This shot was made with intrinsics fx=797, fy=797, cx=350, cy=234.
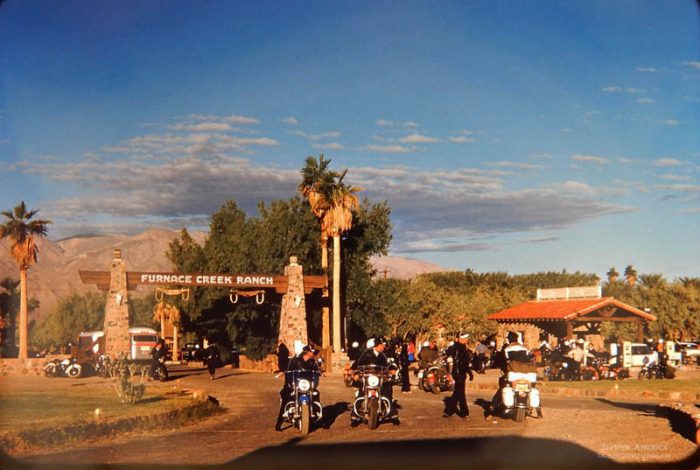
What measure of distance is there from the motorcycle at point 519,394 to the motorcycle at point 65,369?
27.5 metres

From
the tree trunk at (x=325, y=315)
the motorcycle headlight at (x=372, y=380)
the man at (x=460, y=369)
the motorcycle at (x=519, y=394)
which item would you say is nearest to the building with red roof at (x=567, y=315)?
the tree trunk at (x=325, y=315)

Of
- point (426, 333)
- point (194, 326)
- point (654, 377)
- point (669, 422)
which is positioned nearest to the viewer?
point (669, 422)

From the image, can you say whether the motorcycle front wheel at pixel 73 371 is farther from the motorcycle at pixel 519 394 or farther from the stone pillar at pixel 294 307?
the motorcycle at pixel 519 394

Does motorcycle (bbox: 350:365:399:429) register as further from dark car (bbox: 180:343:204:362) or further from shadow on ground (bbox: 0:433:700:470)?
dark car (bbox: 180:343:204:362)

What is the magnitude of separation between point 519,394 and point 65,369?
28700 millimetres

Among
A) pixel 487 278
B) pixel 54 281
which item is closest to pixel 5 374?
pixel 487 278

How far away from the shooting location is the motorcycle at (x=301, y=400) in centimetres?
1526

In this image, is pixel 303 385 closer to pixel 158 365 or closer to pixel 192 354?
pixel 158 365

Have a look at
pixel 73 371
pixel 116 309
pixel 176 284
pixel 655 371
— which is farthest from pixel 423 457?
pixel 73 371

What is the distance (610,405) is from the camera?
21.7 metres

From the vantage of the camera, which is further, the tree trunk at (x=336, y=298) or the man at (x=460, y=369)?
the tree trunk at (x=336, y=298)

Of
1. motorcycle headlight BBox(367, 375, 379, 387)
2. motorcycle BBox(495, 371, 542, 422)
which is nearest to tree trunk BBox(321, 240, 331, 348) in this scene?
motorcycle BBox(495, 371, 542, 422)

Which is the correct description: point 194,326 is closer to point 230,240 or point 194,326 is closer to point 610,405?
point 230,240

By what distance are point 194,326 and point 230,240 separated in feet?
21.7
